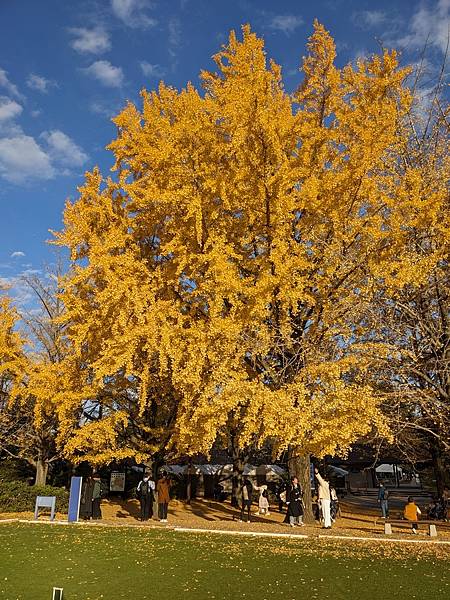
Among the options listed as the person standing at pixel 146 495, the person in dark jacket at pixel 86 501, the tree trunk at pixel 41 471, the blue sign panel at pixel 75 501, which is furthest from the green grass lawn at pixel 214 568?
the tree trunk at pixel 41 471

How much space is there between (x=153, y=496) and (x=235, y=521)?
2658 millimetres

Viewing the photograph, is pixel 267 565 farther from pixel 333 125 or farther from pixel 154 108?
pixel 154 108

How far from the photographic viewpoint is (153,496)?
16016 mm

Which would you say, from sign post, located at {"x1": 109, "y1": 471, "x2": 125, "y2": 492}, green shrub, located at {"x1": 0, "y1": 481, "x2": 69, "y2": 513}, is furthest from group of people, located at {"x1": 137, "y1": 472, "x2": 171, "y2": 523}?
sign post, located at {"x1": 109, "y1": 471, "x2": 125, "y2": 492}

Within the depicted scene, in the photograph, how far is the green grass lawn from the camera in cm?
632

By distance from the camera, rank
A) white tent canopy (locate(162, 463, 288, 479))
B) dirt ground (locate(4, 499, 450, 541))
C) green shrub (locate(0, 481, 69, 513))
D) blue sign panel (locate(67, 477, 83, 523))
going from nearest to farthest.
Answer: dirt ground (locate(4, 499, 450, 541)) < blue sign panel (locate(67, 477, 83, 523)) < green shrub (locate(0, 481, 69, 513)) < white tent canopy (locate(162, 463, 288, 479))

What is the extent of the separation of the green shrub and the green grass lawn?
291 inches

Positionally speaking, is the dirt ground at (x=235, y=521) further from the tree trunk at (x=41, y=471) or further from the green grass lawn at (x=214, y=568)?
the tree trunk at (x=41, y=471)

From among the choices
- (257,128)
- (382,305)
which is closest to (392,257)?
(382,305)

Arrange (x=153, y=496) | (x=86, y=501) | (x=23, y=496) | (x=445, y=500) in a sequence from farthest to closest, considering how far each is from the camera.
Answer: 1. (x=23, y=496)
2. (x=445, y=500)
3. (x=153, y=496)
4. (x=86, y=501)

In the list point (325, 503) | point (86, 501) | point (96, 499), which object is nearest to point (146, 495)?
point (96, 499)

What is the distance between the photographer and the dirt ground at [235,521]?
1230 cm

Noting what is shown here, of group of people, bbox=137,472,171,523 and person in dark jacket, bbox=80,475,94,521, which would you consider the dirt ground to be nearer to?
group of people, bbox=137,472,171,523

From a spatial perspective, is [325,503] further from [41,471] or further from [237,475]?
[41,471]
